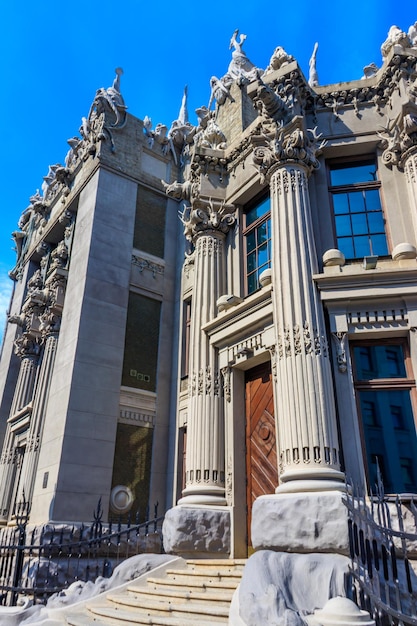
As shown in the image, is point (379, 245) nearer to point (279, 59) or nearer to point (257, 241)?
point (257, 241)

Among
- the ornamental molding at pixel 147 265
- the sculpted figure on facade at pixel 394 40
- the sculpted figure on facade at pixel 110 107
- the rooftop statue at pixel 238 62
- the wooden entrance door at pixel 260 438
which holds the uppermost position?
the rooftop statue at pixel 238 62

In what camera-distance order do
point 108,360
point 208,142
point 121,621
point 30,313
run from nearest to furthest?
point 121,621, point 208,142, point 108,360, point 30,313

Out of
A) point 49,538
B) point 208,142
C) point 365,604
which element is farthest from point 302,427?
A: point 208,142

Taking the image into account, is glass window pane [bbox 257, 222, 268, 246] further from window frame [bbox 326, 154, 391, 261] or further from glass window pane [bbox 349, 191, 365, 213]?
glass window pane [bbox 349, 191, 365, 213]

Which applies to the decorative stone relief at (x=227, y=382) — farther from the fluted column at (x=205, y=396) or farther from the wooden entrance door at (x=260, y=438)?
the wooden entrance door at (x=260, y=438)

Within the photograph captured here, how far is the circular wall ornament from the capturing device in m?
14.4

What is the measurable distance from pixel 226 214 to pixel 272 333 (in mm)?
4359

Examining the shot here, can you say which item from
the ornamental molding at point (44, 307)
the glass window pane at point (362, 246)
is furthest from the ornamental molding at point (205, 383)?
the ornamental molding at point (44, 307)

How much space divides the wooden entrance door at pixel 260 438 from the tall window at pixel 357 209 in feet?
10.3

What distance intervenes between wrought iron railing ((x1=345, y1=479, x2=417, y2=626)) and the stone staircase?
6.12 feet

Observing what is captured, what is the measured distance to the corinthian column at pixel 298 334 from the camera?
8023 millimetres

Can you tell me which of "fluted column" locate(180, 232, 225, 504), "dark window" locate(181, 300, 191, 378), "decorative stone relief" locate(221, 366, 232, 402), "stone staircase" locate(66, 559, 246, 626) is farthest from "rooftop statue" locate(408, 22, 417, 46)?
"stone staircase" locate(66, 559, 246, 626)

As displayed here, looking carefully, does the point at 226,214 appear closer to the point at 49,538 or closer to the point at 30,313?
the point at 49,538

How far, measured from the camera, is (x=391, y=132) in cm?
1059
